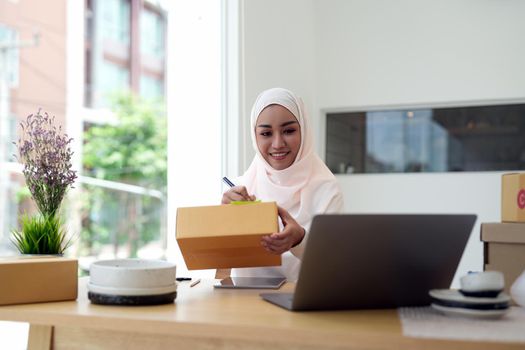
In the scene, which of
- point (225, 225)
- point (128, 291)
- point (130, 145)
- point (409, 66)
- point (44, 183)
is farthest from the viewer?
point (130, 145)

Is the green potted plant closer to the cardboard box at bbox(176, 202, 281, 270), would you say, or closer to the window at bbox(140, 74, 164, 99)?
the cardboard box at bbox(176, 202, 281, 270)

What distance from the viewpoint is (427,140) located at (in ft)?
15.7

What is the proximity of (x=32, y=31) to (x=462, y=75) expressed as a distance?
28.7 ft

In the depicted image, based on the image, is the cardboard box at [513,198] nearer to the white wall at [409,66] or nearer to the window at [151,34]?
the white wall at [409,66]

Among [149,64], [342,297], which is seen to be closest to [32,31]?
[149,64]

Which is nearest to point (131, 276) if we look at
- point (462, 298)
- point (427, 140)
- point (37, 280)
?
point (37, 280)

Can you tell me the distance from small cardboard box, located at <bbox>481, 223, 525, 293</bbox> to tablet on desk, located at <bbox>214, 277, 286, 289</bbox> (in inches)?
31.7

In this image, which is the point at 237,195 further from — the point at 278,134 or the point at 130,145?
the point at 130,145

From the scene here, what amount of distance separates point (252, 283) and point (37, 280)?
0.57 m

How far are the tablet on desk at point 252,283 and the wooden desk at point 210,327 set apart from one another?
16 centimetres

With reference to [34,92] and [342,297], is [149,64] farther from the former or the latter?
Answer: [342,297]

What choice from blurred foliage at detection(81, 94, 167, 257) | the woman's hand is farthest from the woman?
blurred foliage at detection(81, 94, 167, 257)

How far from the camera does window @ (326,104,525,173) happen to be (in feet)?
15.0

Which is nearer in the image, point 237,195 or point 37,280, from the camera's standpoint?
point 37,280
